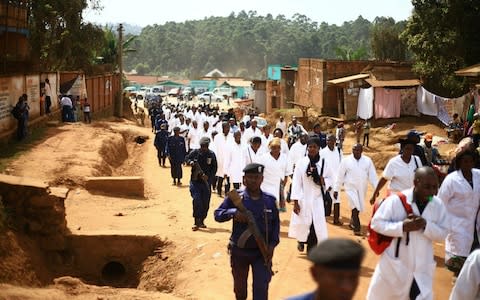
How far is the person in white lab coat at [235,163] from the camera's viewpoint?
43.2 feet

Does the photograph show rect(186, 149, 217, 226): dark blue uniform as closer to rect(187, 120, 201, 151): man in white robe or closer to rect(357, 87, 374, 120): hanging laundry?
rect(187, 120, 201, 151): man in white robe

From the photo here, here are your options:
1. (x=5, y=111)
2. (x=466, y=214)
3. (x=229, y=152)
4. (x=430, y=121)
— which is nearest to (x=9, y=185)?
(x=229, y=152)

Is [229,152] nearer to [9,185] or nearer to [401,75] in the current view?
[9,185]

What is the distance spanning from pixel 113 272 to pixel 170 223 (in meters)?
1.61

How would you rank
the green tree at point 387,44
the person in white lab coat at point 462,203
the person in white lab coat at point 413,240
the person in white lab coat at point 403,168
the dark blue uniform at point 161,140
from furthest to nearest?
the green tree at point 387,44 < the dark blue uniform at point 161,140 < the person in white lab coat at point 403,168 < the person in white lab coat at point 462,203 < the person in white lab coat at point 413,240

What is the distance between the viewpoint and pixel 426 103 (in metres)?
27.2

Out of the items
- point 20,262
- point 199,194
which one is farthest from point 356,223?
point 20,262

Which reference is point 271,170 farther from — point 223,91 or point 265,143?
point 223,91

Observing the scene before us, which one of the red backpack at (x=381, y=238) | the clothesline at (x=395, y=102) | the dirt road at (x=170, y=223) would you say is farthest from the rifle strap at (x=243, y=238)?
the clothesline at (x=395, y=102)

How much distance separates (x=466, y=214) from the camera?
644cm

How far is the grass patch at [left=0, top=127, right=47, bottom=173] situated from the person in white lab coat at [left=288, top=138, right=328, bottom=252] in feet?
25.0

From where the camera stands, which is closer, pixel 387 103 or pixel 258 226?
pixel 258 226

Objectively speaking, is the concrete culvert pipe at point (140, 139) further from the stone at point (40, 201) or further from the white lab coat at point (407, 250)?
the white lab coat at point (407, 250)

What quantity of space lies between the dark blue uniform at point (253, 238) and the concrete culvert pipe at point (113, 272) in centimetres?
446
